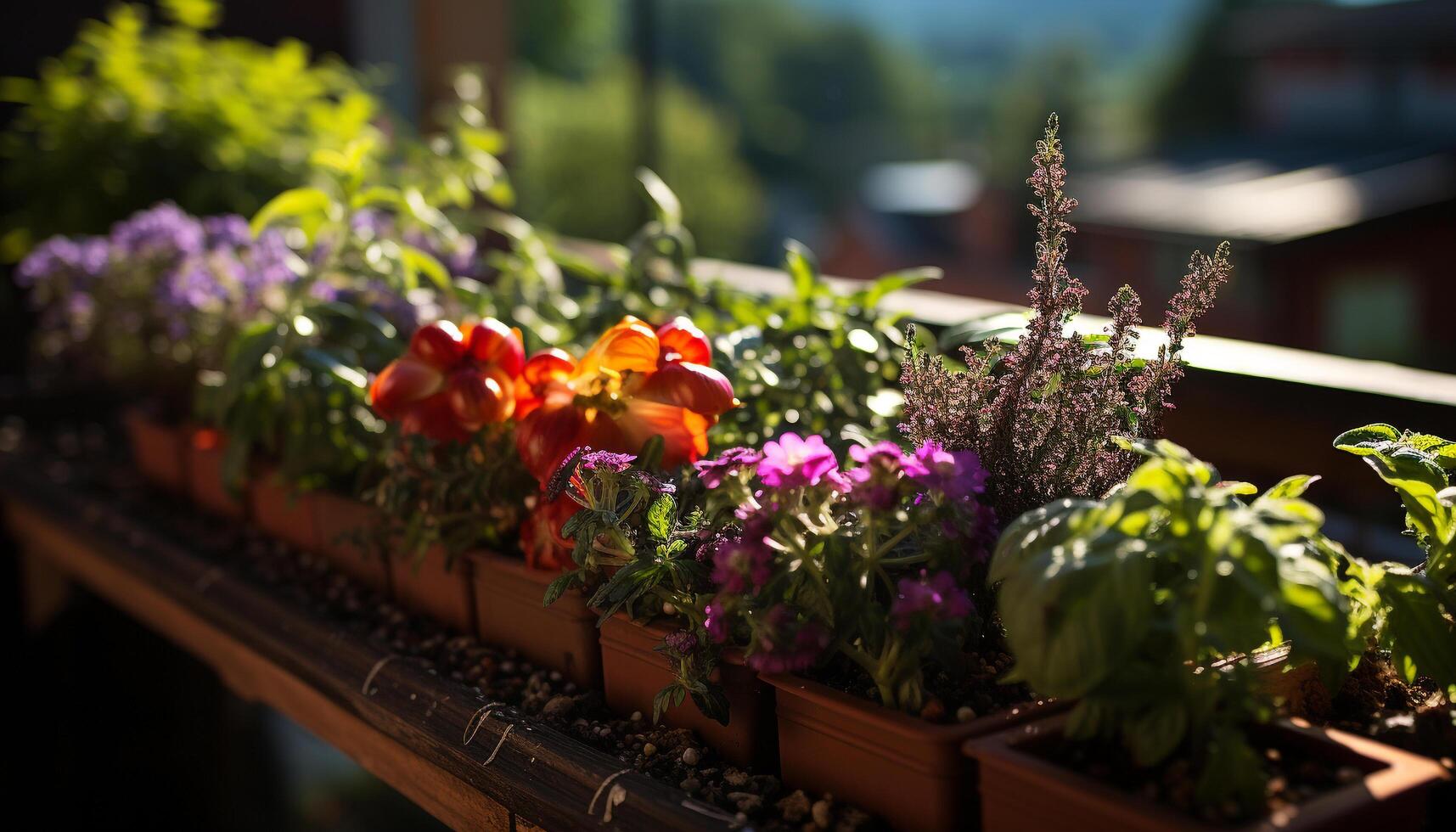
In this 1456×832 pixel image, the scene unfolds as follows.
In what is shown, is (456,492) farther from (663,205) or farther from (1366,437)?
(1366,437)

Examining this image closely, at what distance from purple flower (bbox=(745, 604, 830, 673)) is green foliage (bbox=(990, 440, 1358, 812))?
141 millimetres

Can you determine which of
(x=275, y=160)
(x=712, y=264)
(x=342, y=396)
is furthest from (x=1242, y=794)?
(x=275, y=160)

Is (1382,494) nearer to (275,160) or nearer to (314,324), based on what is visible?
(314,324)

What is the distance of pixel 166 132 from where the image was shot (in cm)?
266

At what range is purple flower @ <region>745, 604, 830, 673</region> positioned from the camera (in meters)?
0.80

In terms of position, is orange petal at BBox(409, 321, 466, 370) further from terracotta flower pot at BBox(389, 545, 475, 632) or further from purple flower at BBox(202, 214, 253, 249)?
purple flower at BBox(202, 214, 253, 249)

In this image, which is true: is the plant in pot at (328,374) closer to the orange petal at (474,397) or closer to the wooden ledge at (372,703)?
the wooden ledge at (372,703)

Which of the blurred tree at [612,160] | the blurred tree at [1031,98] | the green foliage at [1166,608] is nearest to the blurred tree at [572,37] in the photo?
the blurred tree at [612,160]

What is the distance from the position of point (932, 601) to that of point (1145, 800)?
17 cm

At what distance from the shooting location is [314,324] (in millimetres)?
1484

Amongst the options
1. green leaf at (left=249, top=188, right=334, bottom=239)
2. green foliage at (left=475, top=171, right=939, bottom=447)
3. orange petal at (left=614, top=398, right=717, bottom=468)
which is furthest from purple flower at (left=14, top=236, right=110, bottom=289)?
orange petal at (left=614, top=398, right=717, bottom=468)

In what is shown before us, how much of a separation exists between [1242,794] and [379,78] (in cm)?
256

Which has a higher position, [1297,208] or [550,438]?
[550,438]

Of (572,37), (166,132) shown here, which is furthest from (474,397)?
(572,37)
